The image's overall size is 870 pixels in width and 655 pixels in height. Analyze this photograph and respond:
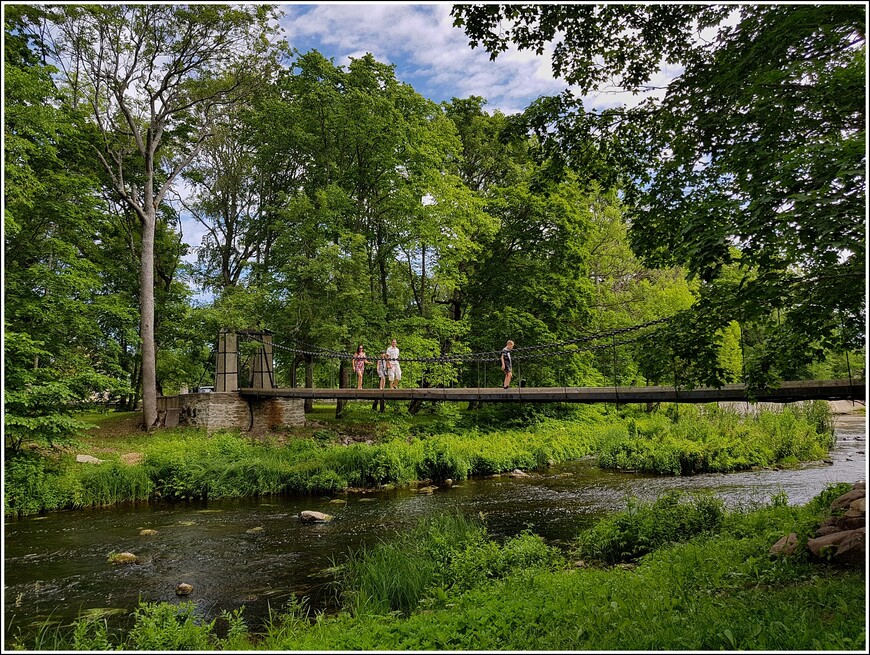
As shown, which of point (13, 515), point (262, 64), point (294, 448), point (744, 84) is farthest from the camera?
point (262, 64)

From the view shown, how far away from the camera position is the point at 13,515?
342 inches

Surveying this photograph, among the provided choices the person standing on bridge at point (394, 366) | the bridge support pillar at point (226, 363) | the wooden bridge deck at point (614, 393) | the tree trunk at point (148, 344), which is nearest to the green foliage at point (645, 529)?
the wooden bridge deck at point (614, 393)

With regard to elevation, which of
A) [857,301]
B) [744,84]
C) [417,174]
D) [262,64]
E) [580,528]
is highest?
[262,64]

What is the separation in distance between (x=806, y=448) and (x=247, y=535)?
42.3 ft

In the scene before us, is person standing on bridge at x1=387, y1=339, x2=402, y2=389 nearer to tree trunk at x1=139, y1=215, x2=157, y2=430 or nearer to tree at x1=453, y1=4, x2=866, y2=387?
tree trunk at x1=139, y1=215, x2=157, y2=430

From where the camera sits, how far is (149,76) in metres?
14.0

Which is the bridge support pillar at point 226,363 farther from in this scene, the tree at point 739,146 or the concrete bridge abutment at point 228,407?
the tree at point 739,146

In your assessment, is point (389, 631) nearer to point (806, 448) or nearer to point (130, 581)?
point (130, 581)

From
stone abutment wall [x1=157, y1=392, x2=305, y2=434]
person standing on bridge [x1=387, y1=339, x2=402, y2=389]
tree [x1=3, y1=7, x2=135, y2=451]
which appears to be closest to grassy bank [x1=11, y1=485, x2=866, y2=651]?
tree [x1=3, y1=7, x2=135, y2=451]

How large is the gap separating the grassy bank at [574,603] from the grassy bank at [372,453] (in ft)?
17.8

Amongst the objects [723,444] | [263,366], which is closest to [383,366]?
[263,366]

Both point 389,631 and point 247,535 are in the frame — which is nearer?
point 389,631

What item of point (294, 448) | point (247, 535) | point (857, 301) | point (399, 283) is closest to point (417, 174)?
point (399, 283)

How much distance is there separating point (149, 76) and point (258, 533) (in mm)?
11959
